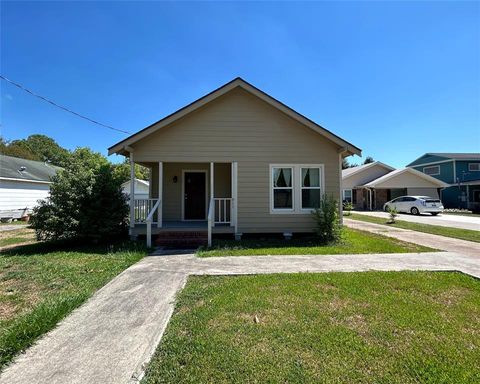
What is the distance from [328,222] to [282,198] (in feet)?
5.96

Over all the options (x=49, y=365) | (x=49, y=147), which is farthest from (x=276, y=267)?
(x=49, y=147)

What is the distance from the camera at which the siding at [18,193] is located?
18.1m

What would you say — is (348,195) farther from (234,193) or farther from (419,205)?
(234,193)

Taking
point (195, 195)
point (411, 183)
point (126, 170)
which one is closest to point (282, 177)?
point (195, 195)

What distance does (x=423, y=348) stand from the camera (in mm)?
2986

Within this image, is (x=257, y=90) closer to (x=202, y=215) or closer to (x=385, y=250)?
(x=202, y=215)

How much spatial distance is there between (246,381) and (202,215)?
9455 millimetres

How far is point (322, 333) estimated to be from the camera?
3.29 metres

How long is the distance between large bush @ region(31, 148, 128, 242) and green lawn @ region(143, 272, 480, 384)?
531 cm

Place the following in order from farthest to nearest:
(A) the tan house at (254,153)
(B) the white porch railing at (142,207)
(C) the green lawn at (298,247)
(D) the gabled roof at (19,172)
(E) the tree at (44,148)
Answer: (E) the tree at (44,148) < (D) the gabled roof at (19,172) < (B) the white porch railing at (142,207) < (A) the tan house at (254,153) < (C) the green lawn at (298,247)

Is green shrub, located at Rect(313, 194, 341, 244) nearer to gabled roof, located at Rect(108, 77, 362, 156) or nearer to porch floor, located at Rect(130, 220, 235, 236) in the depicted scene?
gabled roof, located at Rect(108, 77, 362, 156)

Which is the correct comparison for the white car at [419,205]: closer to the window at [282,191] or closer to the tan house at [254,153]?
the tan house at [254,153]

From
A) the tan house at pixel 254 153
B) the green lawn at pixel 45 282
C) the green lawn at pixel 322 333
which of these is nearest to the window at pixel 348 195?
the tan house at pixel 254 153

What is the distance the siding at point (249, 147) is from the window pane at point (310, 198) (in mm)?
360
